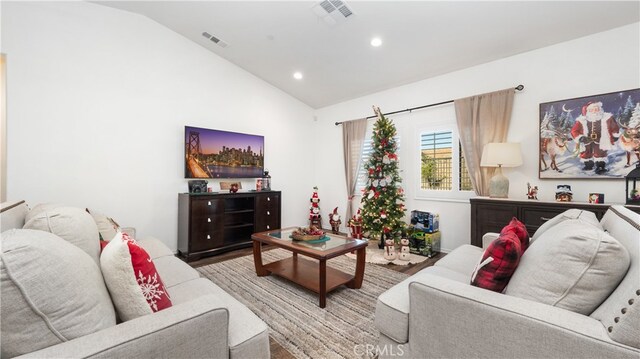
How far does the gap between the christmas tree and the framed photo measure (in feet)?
5.73

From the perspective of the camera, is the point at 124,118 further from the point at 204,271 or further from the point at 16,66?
the point at 204,271

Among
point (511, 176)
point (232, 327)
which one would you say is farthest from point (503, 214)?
point (232, 327)

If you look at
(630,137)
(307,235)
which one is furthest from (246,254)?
(630,137)

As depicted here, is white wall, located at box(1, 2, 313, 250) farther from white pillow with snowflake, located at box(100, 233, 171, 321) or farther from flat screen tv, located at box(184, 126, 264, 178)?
white pillow with snowflake, located at box(100, 233, 171, 321)

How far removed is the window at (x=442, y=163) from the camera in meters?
3.73

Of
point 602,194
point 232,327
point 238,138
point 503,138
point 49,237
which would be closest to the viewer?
point 49,237

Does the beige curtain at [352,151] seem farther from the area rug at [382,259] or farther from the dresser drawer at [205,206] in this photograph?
the dresser drawer at [205,206]

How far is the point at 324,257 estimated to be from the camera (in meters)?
2.14

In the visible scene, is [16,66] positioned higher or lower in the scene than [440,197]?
higher

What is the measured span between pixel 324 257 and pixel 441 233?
8.17ft

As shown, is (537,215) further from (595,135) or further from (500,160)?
(595,135)

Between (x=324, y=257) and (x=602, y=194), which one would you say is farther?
(x=602, y=194)

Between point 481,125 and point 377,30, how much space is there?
1811mm

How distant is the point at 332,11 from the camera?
2.89m
